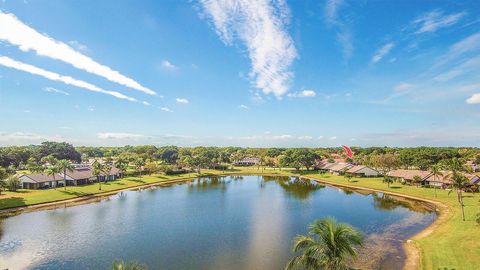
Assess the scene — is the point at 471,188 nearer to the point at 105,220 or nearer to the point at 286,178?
the point at 286,178

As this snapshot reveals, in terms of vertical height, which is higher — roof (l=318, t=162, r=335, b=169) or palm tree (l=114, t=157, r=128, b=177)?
palm tree (l=114, t=157, r=128, b=177)

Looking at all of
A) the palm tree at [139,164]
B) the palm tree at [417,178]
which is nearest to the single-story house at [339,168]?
the palm tree at [417,178]

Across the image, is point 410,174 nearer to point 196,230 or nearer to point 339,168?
point 339,168

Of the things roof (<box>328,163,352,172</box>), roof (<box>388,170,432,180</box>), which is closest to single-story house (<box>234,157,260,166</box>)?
roof (<box>328,163,352,172</box>)

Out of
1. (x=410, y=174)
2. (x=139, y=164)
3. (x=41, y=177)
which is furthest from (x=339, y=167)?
(x=41, y=177)

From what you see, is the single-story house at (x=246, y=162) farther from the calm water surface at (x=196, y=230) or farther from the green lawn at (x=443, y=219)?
the calm water surface at (x=196, y=230)

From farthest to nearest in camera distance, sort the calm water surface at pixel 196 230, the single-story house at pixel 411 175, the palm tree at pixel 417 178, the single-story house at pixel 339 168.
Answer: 1. the single-story house at pixel 339 168
2. the single-story house at pixel 411 175
3. the palm tree at pixel 417 178
4. the calm water surface at pixel 196 230

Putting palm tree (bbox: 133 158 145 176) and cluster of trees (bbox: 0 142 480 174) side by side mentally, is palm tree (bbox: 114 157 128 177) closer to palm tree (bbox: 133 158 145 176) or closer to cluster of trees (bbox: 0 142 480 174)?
cluster of trees (bbox: 0 142 480 174)

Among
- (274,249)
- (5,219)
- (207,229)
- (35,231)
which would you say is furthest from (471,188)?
(5,219)
